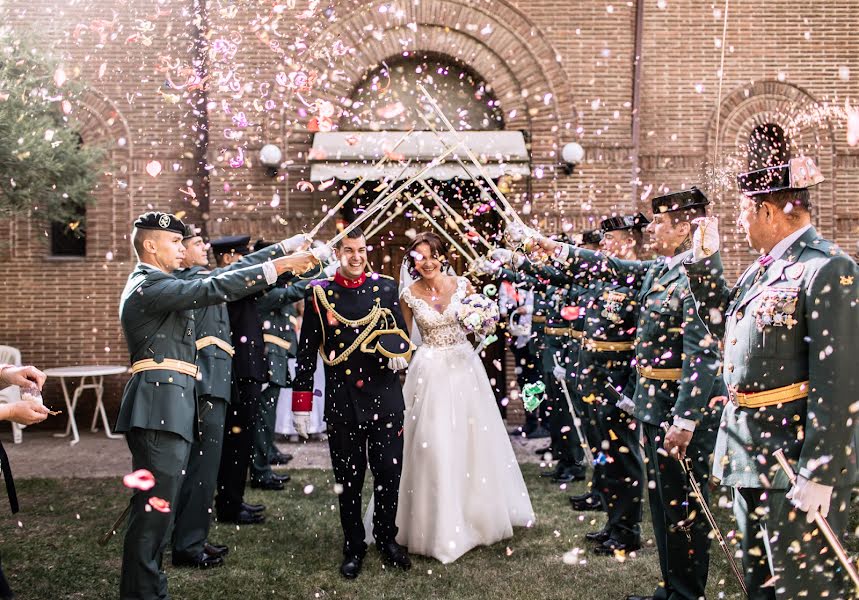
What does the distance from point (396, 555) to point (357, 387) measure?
1.20 meters

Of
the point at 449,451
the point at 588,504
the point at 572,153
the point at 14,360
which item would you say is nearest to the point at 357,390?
the point at 449,451

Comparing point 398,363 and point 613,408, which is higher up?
point 398,363

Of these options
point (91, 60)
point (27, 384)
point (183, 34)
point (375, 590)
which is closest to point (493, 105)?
point (183, 34)

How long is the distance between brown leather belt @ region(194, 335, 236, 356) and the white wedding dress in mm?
1412

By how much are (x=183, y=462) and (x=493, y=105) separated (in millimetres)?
7964

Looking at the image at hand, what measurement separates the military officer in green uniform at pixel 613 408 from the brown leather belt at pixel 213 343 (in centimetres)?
278

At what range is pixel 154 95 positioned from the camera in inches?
416

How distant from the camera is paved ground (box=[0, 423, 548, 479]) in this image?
8070 millimetres

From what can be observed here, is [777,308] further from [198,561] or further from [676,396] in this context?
[198,561]

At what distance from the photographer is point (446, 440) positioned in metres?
5.40

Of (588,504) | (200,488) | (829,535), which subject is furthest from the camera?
(588,504)

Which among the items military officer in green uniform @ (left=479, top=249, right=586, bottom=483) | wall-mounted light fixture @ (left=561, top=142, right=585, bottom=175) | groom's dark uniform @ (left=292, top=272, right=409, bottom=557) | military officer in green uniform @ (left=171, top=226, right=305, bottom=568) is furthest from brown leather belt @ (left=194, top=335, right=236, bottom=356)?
wall-mounted light fixture @ (left=561, top=142, right=585, bottom=175)

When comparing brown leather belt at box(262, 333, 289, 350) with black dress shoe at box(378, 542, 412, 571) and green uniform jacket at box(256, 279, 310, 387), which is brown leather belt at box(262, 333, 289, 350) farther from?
black dress shoe at box(378, 542, 412, 571)

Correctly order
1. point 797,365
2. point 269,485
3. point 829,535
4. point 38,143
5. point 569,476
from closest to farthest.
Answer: point 829,535 < point 797,365 < point 269,485 < point 569,476 < point 38,143
